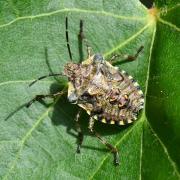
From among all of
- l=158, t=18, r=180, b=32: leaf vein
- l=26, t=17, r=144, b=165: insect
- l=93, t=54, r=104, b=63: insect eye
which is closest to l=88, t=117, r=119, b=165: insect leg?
l=26, t=17, r=144, b=165: insect

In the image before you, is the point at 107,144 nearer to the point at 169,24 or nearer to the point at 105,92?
the point at 105,92

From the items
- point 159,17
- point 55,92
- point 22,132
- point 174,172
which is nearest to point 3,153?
point 22,132

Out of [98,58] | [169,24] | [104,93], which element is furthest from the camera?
[104,93]

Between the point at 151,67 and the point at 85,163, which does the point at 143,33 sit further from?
the point at 85,163

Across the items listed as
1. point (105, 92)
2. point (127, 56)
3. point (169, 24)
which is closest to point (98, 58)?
point (127, 56)

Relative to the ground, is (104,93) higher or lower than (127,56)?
lower

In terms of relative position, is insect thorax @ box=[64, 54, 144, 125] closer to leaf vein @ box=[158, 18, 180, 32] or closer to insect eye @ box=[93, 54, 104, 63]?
insect eye @ box=[93, 54, 104, 63]

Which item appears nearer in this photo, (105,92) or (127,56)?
(127,56)
